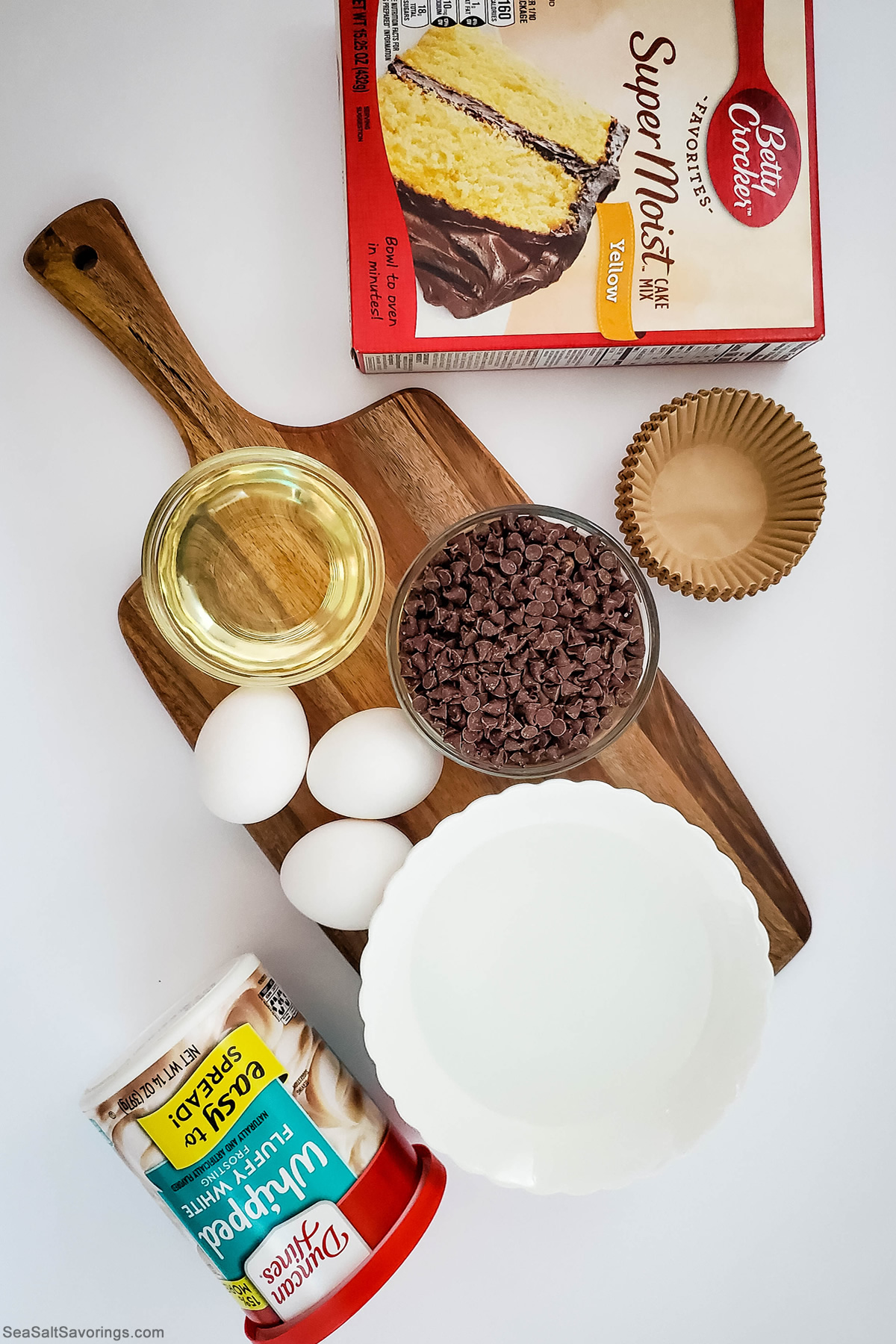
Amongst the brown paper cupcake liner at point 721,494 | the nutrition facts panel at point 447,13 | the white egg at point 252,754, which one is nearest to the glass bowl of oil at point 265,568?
the white egg at point 252,754

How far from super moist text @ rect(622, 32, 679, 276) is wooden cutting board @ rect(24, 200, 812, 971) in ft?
0.75

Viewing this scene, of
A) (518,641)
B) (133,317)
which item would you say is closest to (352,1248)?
(518,641)

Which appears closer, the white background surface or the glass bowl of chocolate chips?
the glass bowl of chocolate chips

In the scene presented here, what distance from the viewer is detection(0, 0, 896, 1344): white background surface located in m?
0.84

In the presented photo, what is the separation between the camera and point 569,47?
75 centimetres

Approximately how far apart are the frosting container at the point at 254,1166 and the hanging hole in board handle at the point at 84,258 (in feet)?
2.13

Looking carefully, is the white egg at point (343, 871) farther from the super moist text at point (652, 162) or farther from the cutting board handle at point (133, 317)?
the super moist text at point (652, 162)

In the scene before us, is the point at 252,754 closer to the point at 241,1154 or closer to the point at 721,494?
the point at 241,1154

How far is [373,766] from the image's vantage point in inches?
27.7

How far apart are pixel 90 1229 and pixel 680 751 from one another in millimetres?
753

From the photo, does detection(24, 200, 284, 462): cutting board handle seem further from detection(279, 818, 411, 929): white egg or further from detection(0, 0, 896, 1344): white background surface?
detection(279, 818, 411, 929): white egg

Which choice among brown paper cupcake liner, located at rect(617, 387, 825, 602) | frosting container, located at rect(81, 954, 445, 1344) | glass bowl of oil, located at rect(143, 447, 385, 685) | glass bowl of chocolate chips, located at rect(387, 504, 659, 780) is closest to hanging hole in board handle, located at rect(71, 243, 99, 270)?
glass bowl of oil, located at rect(143, 447, 385, 685)

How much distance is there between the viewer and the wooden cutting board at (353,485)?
80cm

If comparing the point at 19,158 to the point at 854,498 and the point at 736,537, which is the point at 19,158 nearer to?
the point at 736,537
